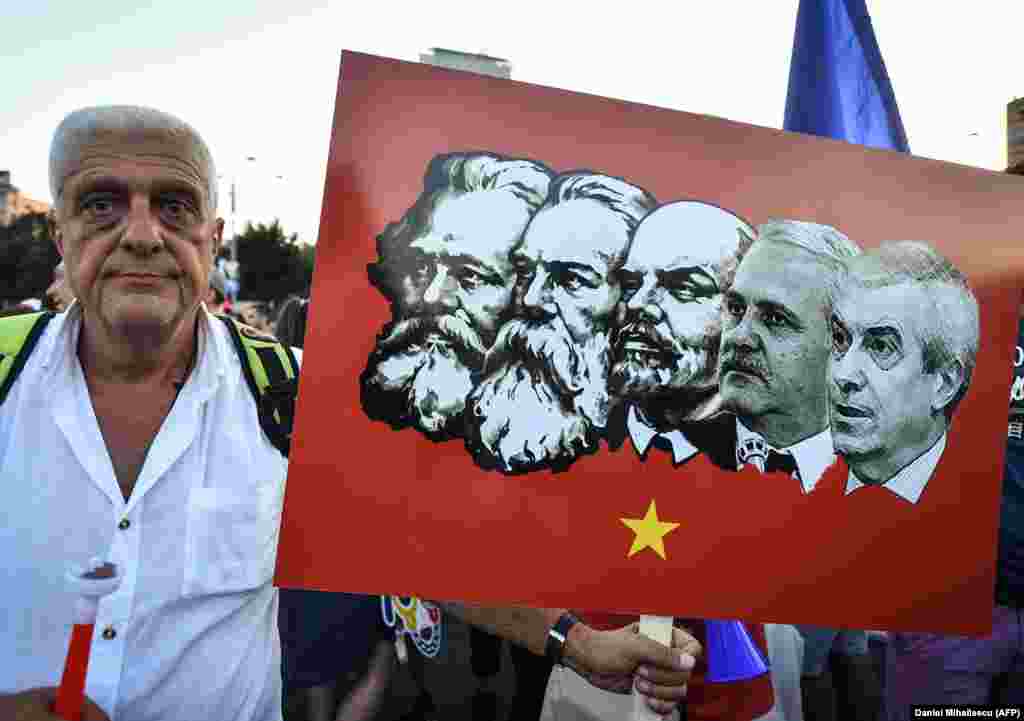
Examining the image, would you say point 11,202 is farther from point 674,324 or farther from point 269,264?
point 674,324

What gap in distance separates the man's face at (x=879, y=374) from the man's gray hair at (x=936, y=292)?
17 mm

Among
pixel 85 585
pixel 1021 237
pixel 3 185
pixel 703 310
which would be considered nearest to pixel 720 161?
pixel 703 310

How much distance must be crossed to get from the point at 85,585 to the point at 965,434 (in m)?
1.71

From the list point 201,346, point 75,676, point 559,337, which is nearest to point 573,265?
point 559,337

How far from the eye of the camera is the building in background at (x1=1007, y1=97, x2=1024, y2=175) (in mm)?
2107

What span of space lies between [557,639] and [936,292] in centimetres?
114

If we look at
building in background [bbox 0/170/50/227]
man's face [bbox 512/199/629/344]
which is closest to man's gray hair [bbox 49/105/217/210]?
man's face [bbox 512/199/629/344]

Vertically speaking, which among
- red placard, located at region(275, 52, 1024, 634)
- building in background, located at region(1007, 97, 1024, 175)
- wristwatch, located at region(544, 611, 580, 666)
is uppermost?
building in background, located at region(1007, 97, 1024, 175)

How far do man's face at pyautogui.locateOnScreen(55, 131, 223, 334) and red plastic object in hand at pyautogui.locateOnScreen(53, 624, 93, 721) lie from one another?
0.59 meters

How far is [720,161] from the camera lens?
1.47 metres

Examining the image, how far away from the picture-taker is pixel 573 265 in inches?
55.2

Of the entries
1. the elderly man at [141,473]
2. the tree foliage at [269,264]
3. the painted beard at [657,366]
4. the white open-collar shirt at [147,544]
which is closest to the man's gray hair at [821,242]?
the painted beard at [657,366]

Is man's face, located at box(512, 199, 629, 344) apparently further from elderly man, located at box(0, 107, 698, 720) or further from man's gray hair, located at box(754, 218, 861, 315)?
elderly man, located at box(0, 107, 698, 720)

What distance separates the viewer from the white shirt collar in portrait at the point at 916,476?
155 cm
